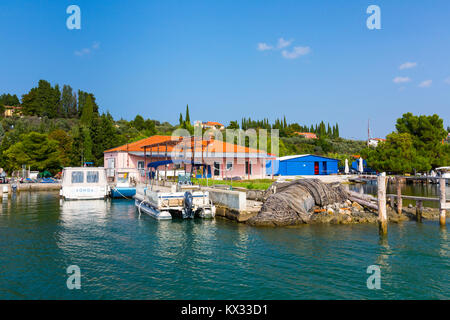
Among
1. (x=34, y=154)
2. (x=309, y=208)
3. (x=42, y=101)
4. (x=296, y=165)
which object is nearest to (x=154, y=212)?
(x=309, y=208)

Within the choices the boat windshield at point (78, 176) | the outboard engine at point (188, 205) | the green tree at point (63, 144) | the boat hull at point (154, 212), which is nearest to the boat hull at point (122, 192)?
the boat windshield at point (78, 176)

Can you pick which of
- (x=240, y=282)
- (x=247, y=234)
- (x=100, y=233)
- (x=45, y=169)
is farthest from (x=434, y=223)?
(x=45, y=169)

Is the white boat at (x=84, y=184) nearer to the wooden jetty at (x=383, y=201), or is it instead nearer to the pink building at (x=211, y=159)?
the pink building at (x=211, y=159)

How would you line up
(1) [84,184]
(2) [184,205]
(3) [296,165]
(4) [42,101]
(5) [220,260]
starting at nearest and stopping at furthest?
(5) [220,260], (2) [184,205], (1) [84,184], (3) [296,165], (4) [42,101]

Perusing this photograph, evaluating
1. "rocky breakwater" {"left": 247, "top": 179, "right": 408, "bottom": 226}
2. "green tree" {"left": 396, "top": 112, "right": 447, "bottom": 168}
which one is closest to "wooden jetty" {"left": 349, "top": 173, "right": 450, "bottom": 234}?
"rocky breakwater" {"left": 247, "top": 179, "right": 408, "bottom": 226}

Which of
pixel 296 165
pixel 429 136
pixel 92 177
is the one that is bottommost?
pixel 92 177

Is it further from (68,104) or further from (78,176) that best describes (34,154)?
(68,104)

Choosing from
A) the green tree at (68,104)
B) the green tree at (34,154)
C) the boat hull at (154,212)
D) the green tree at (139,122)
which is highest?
the green tree at (68,104)

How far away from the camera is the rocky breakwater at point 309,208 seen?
1761 cm

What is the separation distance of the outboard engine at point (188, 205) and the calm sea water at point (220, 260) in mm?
1257

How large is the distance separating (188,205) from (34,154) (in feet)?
140

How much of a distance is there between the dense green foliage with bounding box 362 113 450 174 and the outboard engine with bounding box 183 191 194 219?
135ft

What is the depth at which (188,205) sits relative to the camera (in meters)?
19.5

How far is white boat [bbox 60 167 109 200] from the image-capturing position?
29094mm
